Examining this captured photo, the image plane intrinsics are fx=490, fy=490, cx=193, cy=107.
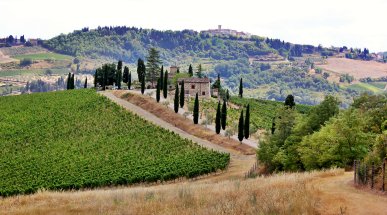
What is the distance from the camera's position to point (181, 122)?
8462cm

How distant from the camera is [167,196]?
21.2 metres

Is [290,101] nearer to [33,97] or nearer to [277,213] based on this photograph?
[33,97]

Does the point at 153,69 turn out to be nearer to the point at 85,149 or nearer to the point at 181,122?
the point at 181,122

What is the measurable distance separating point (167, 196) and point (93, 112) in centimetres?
7207

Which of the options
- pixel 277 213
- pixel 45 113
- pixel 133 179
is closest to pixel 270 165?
pixel 133 179

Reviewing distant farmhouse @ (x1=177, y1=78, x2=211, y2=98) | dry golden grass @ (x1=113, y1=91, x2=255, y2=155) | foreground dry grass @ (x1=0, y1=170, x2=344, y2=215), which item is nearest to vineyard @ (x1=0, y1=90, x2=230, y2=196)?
dry golden grass @ (x1=113, y1=91, x2=255, y2=155)

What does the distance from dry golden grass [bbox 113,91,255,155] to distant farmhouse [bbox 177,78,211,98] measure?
1104 cm

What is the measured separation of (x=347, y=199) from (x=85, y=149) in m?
54.7

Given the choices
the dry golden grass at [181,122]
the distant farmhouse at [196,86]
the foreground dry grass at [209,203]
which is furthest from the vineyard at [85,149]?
the foreground dry grass at [209,203]

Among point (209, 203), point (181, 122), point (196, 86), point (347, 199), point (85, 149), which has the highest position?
point (347, 199)

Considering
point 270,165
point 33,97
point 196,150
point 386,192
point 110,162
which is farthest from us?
point 33,97

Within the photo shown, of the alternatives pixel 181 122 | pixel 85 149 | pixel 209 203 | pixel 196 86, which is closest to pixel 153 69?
pixel 196 86

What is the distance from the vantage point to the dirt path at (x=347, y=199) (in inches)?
666

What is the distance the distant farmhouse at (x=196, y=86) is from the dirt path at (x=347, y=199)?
279ft
